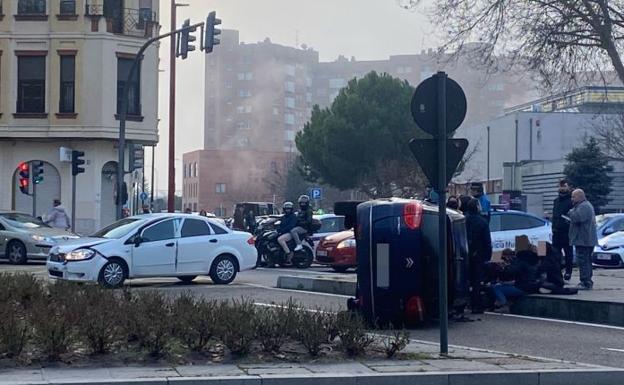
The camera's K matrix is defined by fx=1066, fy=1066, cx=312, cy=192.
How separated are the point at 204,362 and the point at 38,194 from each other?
34832 mm

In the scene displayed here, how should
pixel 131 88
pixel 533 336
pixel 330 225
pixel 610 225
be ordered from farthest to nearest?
pixel 131 88 < pixel 610 225 < pixel 330 225 < pixel 533 336

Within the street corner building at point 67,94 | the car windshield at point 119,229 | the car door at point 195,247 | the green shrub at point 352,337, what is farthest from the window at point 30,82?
the green shrub at point 352,337

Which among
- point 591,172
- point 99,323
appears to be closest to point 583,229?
point 99,323

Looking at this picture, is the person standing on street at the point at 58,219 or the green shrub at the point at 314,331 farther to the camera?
the person standing on street at the point at 58,219

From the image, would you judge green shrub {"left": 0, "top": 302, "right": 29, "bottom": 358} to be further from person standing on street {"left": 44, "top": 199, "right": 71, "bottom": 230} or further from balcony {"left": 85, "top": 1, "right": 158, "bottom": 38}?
balcony {"left": 85, "top": 1, "right": 158, "bottom": 38}

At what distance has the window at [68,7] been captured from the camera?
4334 cm

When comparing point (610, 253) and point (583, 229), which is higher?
point (583, 229)

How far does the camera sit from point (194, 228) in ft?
70.7

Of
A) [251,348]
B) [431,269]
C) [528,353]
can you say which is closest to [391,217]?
[431,269]

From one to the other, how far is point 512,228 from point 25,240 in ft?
44.6

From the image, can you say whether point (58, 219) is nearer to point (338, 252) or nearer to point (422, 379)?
point (338, 252)

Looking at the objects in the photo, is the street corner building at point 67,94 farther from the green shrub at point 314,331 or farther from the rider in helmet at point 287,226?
the green shrub at point 314,331

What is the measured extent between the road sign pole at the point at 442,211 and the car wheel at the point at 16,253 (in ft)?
69.4

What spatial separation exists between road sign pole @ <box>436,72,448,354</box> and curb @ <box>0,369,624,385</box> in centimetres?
113
